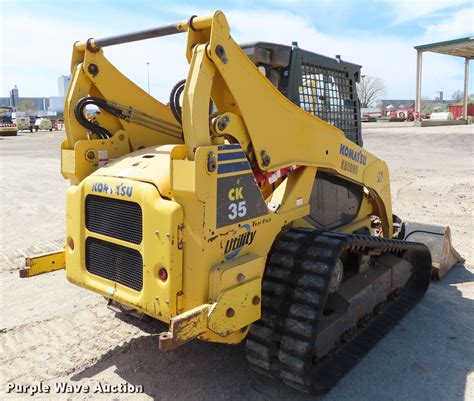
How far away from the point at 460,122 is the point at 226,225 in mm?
41231

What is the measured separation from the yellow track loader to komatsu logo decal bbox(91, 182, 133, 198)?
0.6 inches

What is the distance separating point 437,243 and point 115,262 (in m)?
3.84

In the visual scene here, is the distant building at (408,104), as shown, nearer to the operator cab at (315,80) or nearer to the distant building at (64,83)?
the distant building at (64,83)

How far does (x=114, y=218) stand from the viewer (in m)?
3.36

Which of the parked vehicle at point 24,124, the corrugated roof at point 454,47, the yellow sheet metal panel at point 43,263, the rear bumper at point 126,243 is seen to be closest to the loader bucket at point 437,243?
the rear bumper at point 126,243

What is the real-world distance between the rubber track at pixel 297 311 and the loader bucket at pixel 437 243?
2.19 meters

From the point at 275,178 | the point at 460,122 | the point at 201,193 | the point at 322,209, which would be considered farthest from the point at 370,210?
the point at 460,122

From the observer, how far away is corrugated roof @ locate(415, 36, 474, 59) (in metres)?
35.7

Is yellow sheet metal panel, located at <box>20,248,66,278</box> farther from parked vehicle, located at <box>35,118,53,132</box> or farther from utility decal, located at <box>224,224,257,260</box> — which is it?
parked vehicle, located at <box>35,118,53,132</box>

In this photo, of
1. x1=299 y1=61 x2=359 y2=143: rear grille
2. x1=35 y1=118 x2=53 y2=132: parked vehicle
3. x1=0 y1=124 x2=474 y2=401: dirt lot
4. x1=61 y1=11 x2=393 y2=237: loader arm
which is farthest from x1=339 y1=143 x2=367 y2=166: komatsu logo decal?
x1=35 y1=118 x2=53 y2=132: parked vehicle

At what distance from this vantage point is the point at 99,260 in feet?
11.5

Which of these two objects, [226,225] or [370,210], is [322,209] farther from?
[226,225]

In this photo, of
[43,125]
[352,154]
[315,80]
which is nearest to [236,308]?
[352,154]

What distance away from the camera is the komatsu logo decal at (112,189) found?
3.20m
